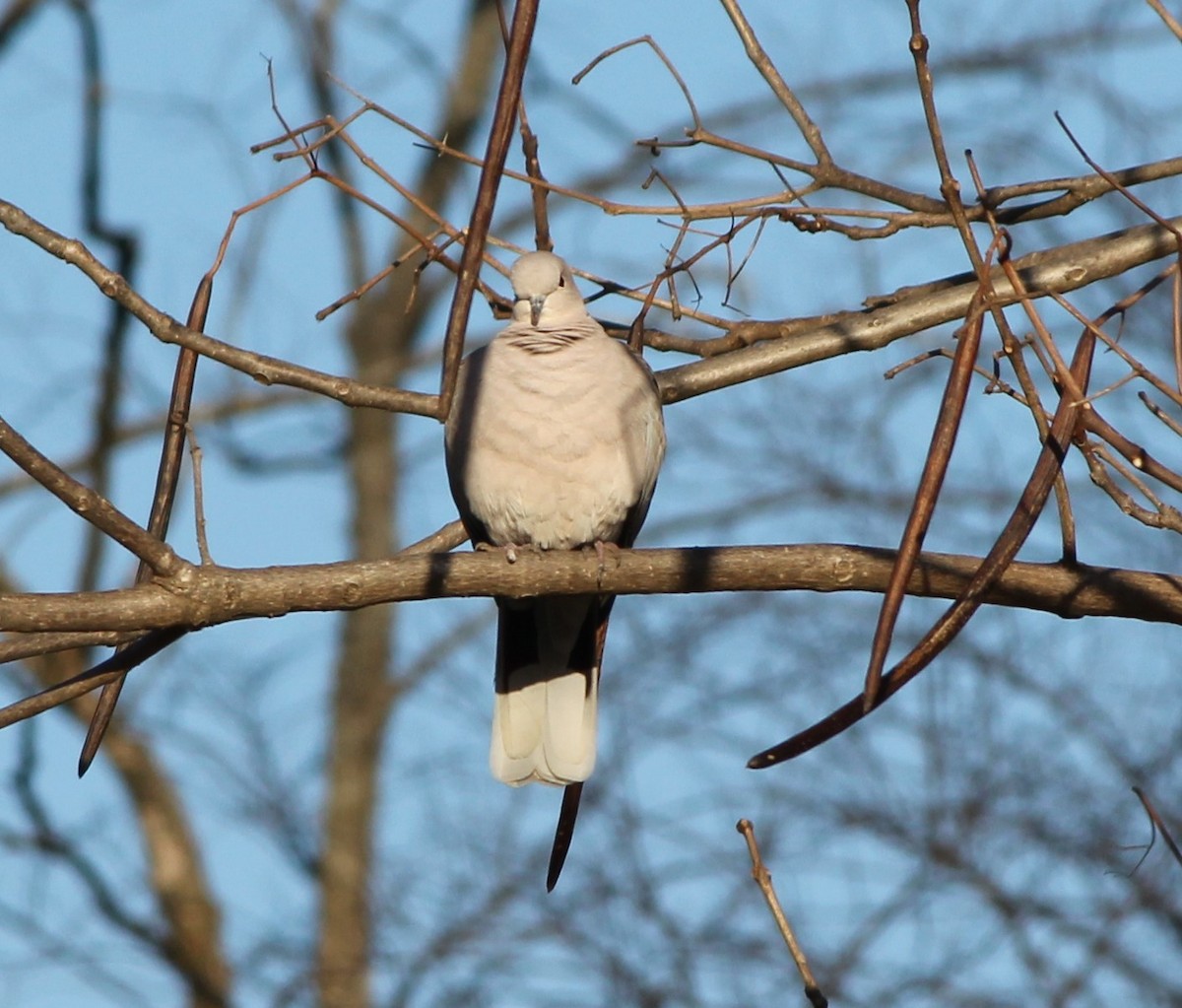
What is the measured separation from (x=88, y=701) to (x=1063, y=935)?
5.69 meters

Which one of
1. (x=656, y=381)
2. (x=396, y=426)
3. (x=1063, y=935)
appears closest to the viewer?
(x=656, y=381)

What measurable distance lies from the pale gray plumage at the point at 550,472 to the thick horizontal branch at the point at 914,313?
0.37 metres

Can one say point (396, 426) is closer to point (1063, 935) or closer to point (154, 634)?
point (1063, 935)

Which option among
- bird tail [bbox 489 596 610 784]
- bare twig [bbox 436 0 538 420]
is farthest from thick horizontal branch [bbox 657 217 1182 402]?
bare twig [bbox 436 0 538 420]

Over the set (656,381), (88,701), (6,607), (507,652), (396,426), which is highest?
(396,426)

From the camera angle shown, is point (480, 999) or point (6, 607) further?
point (480, 999)

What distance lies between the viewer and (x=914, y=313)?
3.47m

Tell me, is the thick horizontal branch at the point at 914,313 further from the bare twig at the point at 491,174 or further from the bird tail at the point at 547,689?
the bare twig at the point at 491,174

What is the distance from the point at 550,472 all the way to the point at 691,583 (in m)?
1.22

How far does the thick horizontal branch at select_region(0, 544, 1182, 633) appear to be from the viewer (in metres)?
2.73

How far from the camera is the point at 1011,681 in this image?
7.31 m

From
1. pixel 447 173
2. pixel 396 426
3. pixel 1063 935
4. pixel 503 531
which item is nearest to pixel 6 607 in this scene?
pixel 503 531

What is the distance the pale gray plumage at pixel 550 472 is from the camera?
13.2 ft

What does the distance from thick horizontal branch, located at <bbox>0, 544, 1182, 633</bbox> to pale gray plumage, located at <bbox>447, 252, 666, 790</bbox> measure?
3.84ft
